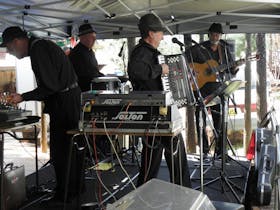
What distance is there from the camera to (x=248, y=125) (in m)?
8.95

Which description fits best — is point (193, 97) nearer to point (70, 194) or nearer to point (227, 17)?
point (70, 194)

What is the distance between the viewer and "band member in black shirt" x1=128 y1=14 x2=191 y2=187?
10.1ft

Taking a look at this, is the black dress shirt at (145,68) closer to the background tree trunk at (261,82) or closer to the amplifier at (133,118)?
the amplifier at (133,118)

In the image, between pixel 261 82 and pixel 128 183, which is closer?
pixel 128 183

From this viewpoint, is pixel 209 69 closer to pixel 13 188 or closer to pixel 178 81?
pixel 178 81

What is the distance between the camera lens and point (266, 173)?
267 centimetres

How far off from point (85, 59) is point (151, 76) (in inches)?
67.4

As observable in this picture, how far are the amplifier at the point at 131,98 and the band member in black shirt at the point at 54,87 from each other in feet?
1.87

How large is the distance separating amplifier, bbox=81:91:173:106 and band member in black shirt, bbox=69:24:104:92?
74.5 inches

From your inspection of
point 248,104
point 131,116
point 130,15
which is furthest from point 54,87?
point 248,104

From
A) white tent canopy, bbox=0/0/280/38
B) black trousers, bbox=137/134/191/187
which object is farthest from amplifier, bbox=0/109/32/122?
white tent canopy, bbox=0/0/280/38

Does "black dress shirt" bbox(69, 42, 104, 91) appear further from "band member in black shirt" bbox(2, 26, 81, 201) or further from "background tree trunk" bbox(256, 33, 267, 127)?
"background tree trunk" bbox(256, 33, 267, 127)

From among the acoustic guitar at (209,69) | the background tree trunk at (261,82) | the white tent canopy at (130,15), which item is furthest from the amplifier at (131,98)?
the background tree trunk at (261,82)

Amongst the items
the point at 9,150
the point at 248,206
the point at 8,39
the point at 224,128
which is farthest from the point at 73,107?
the point at 9,150
